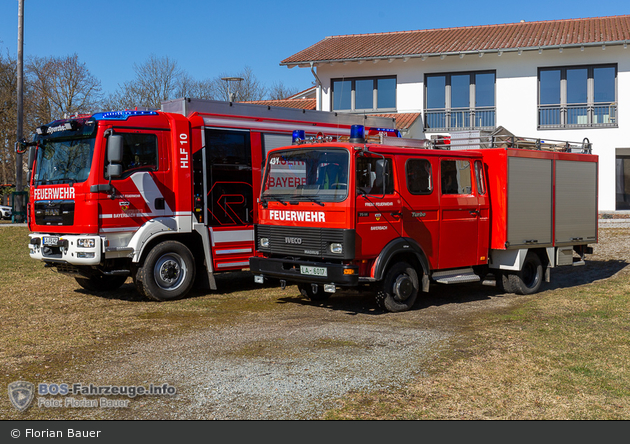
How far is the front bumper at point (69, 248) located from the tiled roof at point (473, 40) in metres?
19.8

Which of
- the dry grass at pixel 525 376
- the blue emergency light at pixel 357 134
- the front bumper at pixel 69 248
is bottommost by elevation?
the dry grass at pixel 525 376

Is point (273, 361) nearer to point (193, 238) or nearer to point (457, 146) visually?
point (193, 238)

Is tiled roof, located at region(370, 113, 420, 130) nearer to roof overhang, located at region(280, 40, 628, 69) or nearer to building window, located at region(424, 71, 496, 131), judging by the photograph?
building window, located at region(424, 71, 496, 131)

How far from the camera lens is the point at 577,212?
1208 cm

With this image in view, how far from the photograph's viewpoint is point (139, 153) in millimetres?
10164

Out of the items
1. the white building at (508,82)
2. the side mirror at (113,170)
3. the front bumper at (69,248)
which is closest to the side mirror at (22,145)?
the front bumper at (69,248)

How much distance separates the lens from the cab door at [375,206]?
883cm

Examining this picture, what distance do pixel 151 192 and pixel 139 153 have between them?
636 millimetres

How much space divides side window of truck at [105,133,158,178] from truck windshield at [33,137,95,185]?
0.41 meters

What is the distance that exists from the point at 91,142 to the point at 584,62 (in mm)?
22225

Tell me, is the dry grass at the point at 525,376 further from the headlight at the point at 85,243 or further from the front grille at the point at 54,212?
the front grille at the point at 54,212

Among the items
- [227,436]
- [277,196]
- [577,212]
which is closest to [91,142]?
[277,196]

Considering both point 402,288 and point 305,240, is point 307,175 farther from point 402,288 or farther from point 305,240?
point 402,288

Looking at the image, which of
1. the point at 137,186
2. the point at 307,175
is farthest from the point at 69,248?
the point at 307,175
